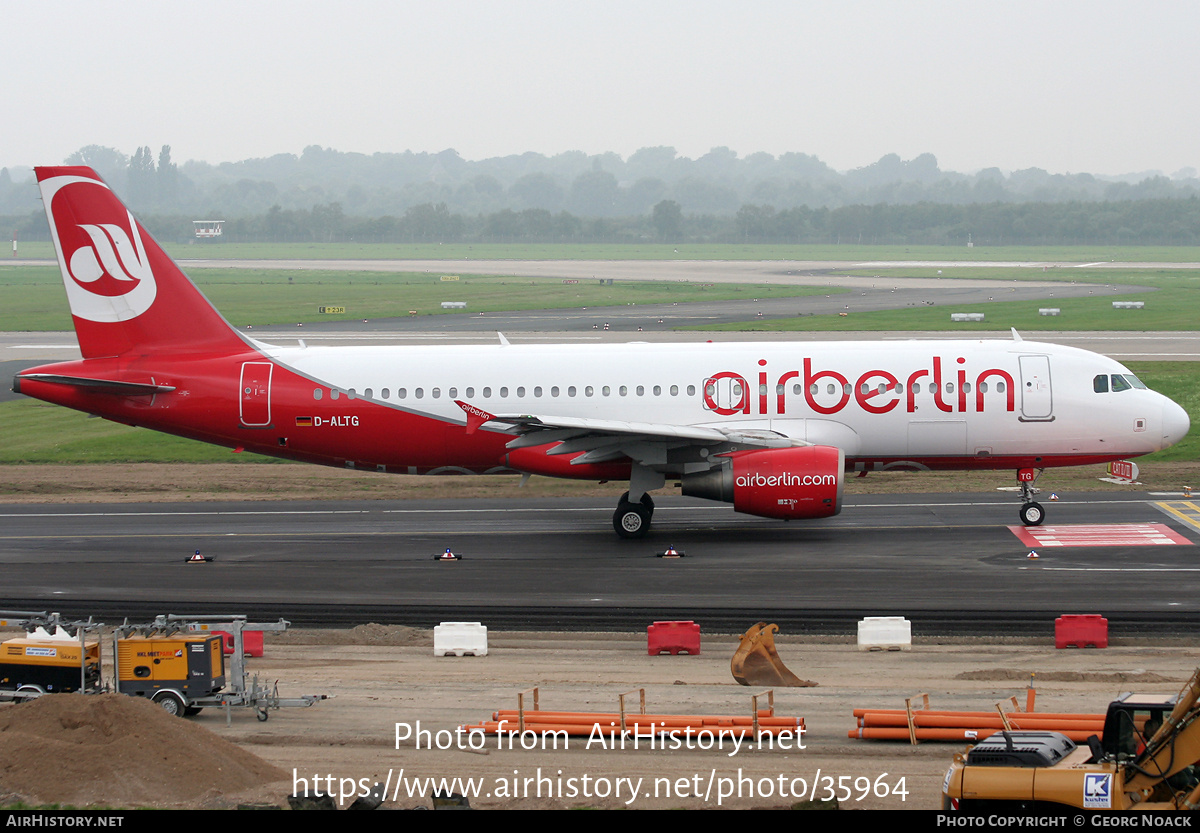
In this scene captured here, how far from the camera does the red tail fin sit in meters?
31.4

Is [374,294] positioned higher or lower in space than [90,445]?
higher

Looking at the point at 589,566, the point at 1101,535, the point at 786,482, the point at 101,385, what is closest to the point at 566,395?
the point at 589,566

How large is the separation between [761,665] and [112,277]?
823 inches

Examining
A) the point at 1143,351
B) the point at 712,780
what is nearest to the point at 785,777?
the point at 712,780

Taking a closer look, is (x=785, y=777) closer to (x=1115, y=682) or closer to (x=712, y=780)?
(x=712, y=780)

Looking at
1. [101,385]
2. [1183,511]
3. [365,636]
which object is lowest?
[365,636]

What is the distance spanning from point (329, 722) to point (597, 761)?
Answer: 4549mm

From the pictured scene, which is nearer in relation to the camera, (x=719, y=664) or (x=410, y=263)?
(x=719, y=664)

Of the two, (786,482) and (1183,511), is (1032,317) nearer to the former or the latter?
(1183,511)

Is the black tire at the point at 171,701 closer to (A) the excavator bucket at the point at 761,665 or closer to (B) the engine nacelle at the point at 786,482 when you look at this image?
(A) the excavator bucket at the point at 761,665

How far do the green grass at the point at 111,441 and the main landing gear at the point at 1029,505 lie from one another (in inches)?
464

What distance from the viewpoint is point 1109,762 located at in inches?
472

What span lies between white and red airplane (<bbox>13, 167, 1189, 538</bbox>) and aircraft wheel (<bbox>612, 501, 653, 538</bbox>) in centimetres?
4

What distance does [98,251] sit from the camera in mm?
31547
